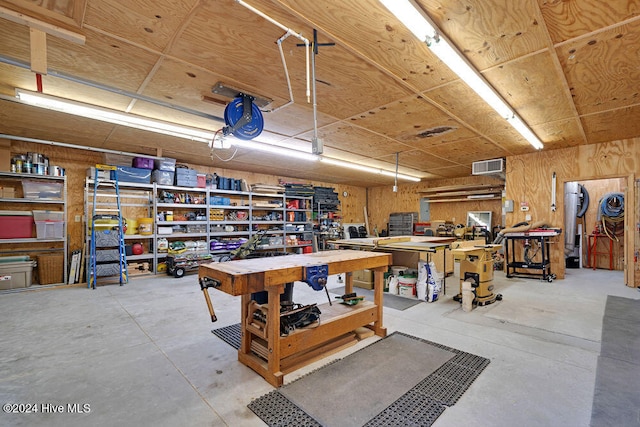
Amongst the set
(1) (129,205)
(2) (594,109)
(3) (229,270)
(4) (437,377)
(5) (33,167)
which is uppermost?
(2) (594,109)

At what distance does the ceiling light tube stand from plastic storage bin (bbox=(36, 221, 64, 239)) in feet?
7.59

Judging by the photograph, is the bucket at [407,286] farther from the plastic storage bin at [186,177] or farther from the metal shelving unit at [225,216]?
the plastic storage bin at [186,177]

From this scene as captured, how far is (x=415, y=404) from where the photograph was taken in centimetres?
183

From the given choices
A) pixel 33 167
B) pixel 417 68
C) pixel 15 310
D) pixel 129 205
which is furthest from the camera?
pixel 129 205

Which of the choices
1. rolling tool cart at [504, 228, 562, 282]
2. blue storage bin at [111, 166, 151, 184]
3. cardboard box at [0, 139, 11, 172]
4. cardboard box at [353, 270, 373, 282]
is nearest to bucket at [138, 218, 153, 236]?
blue storage bin at [111, 166, 151, 184]

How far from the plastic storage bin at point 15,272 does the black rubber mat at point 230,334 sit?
3.94 m

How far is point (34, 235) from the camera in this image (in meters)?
4.93

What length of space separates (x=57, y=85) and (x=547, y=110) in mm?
5837

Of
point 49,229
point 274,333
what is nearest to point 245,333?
point 274,333

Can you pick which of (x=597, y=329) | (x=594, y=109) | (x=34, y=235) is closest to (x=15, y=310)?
(x=34, y=235)

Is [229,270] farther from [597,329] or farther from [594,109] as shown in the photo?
[594,109]

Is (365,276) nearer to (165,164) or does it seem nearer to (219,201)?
(219,201)

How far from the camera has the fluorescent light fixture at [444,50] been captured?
5.89ft

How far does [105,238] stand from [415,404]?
5651 mm
